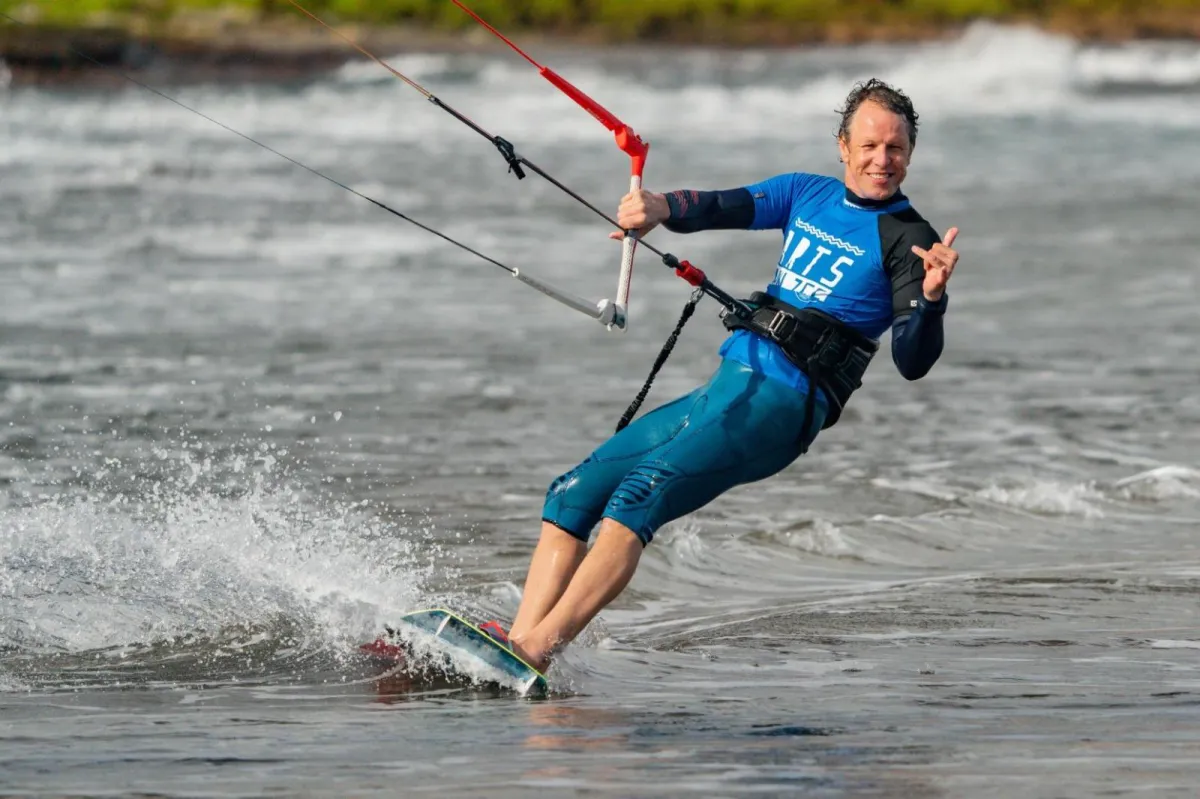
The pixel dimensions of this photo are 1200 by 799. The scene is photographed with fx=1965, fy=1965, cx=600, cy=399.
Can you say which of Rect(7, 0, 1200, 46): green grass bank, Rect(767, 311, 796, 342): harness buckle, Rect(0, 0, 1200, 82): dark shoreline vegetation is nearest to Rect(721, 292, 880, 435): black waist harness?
Rect(767, 311, 796, 342): harness buckle

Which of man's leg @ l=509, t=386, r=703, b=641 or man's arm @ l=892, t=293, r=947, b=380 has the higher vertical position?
man's arm @ l=892, t=293, r=947, b=380

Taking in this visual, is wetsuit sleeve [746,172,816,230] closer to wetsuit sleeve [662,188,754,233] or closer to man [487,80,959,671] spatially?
wetsuit sleeve [662,188,754,233]

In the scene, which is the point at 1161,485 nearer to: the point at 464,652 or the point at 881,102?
the point at 881,102

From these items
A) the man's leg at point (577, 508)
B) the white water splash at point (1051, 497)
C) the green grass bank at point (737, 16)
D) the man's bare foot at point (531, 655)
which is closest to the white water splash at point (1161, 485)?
the white water splash at point (1051, 497)

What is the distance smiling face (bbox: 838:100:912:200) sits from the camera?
19.6ft

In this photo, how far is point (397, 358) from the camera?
12.8m

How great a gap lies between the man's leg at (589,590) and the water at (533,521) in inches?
7.8

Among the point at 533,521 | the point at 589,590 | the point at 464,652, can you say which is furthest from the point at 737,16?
the point at 464,652

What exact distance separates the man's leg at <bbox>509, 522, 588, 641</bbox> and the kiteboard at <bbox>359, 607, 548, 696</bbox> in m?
0.20

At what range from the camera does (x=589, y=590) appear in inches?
229

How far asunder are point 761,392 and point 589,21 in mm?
58210

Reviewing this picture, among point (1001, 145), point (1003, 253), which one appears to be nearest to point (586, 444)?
point (1003, 253)

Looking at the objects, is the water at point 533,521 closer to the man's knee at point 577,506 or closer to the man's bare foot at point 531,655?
the man's bare foot at point 531,655

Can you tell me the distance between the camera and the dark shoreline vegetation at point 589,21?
2210 inches
